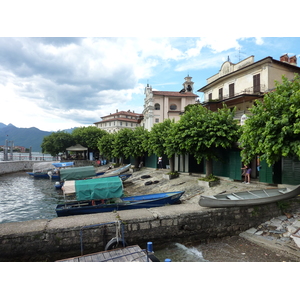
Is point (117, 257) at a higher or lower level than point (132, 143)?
lower

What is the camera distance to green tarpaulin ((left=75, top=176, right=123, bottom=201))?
40.0ft

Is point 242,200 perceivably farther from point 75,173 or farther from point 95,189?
point 75,173

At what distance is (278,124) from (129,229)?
806 cm

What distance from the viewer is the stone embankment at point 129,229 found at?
707 centimetres

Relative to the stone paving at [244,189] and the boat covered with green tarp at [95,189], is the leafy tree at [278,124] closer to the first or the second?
the stone paving at [244,189]

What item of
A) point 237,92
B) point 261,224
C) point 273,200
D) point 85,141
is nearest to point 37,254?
point 261,224

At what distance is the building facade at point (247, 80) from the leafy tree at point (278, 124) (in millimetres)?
16384

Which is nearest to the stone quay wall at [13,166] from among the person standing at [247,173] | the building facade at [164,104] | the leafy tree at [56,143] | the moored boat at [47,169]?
the leafy tree at [56,143]

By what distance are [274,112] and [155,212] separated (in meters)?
7.35

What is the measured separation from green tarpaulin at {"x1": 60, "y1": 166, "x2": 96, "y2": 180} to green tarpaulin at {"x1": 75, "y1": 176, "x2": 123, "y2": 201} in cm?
1249

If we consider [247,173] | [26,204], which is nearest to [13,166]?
[26,204]

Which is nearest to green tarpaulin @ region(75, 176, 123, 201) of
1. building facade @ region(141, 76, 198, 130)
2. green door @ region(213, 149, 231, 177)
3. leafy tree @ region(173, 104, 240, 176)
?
leafy tree @ region(173, 104, 240, 176)

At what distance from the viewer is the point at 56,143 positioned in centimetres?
4597

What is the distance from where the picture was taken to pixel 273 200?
9.66 metres
